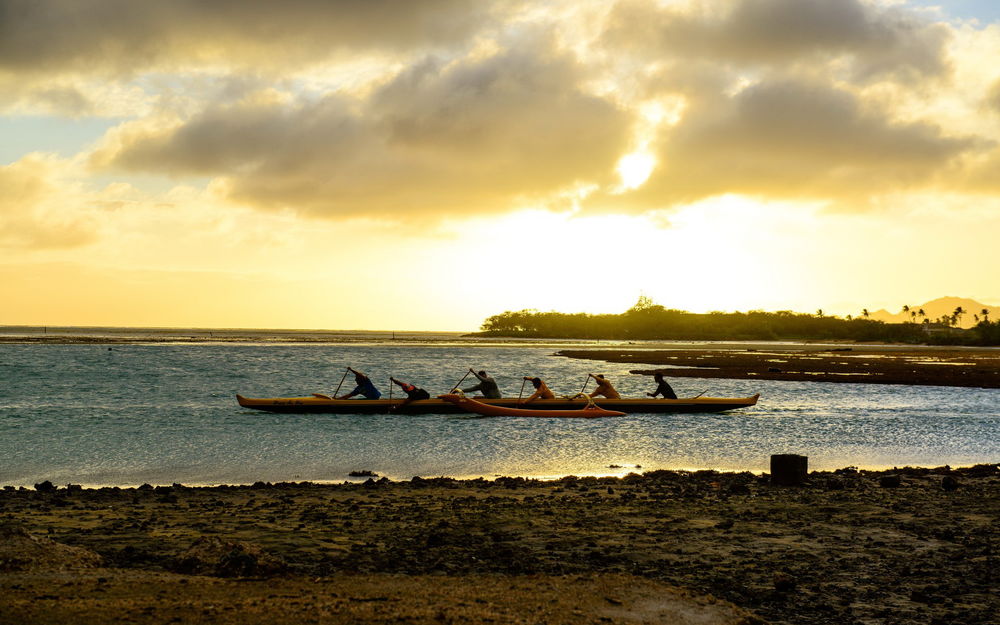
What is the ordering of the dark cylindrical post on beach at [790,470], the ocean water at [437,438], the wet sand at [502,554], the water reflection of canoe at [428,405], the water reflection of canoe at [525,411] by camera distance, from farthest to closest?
the water reflection of canoe at [428,405] → the water reflection of canoe at [525,411] → the ocean water at [437,438] → the dark cylindrical post on beach at [790,470] → the wet sand at [502,554]

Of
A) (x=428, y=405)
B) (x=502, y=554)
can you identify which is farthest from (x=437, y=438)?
(x=502, y=554)

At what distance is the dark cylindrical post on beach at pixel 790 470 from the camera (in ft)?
43.1

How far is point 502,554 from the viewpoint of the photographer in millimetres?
8398

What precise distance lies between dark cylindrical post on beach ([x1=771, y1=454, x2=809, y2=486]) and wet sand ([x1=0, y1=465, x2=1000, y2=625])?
1.59ft

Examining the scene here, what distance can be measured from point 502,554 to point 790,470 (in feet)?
22.3

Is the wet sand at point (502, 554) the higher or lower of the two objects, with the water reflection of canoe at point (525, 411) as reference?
higher

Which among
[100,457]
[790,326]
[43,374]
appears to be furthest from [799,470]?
[790,326]

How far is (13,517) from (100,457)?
779 centimetres

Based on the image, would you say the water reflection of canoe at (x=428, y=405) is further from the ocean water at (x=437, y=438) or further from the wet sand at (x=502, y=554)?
the wet sand at (x=502, y=554)

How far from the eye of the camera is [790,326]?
193 m

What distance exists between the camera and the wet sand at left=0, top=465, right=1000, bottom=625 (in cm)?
639

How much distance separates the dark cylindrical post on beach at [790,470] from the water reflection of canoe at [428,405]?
13.9 meters

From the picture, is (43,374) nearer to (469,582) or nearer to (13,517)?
(13,517)

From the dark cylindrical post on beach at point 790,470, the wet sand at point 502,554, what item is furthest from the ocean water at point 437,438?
the wet sand at point 502,554
